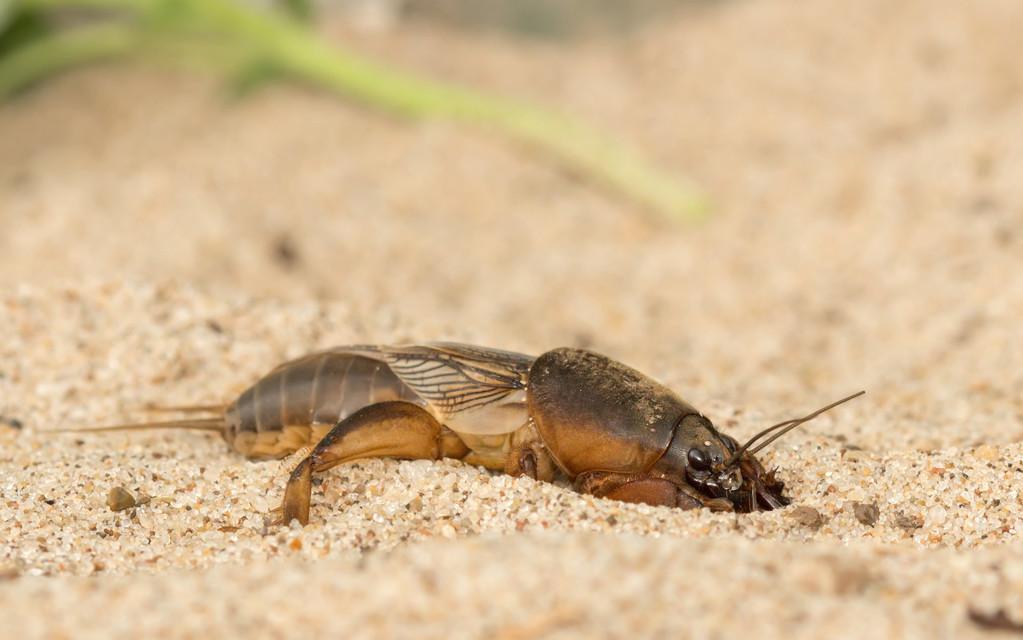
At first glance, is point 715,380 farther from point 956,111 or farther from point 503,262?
point 956,111

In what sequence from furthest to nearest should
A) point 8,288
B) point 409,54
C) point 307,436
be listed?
point 409,54 < point 8,288 < point 307,436

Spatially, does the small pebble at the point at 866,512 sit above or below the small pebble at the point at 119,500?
above

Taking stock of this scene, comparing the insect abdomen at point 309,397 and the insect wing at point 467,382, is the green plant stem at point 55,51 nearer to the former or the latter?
the insect abdomen at point 309,397

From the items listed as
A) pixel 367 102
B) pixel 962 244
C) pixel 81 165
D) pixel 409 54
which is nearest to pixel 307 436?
pixel 962 244

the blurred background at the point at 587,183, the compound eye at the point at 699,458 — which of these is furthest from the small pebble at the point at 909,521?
the blurred background at the point at 587,183

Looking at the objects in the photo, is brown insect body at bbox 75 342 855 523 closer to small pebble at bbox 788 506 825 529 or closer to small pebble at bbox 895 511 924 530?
small pebble at bbox 788 506 825 529

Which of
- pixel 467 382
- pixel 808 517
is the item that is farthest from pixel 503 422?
pixel 808 517
